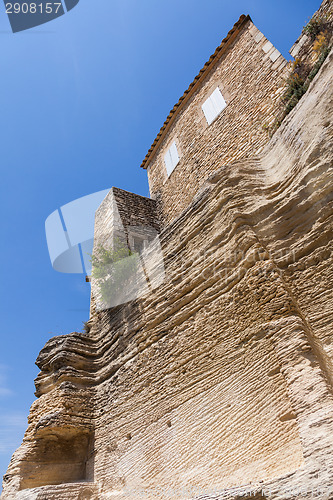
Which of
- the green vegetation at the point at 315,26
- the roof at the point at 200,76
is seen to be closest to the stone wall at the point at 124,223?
the roof at the point at 200,76

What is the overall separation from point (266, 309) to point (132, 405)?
9.80 ft

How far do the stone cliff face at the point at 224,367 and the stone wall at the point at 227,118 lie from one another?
2729 millimetres

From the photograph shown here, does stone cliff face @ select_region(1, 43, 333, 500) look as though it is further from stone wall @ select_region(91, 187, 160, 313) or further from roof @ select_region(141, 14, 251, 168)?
roof @ select_region(141, 14, 251, 168)

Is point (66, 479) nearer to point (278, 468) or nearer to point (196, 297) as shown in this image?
point (196, 297)

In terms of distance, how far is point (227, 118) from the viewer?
9055mm

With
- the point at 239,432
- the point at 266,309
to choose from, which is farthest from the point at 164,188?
the point at 239,432

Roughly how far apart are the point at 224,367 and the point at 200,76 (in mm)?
9143

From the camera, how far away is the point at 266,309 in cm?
417

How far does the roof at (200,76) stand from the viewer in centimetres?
951

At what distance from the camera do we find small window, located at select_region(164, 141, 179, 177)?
10953 millimetres

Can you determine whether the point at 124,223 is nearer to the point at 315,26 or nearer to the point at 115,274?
the point at 115,274

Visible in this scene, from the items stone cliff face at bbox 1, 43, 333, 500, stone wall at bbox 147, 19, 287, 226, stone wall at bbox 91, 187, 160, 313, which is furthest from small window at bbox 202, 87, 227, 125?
stone cliff face at bbox 1, 43, 333, 500

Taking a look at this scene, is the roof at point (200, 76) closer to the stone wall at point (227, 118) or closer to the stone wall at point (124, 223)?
the stone wall at point (227, 118)

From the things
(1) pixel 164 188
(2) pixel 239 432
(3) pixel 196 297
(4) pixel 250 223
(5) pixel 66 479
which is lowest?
(2) pixel 239 432
